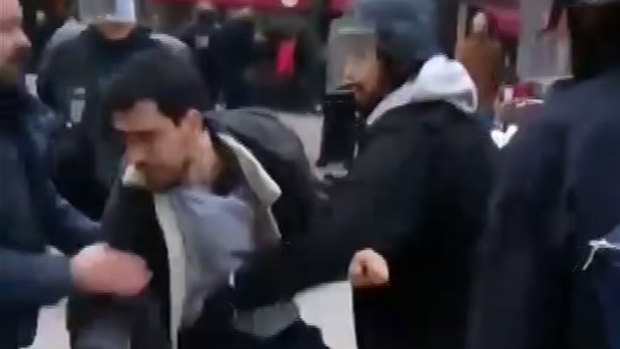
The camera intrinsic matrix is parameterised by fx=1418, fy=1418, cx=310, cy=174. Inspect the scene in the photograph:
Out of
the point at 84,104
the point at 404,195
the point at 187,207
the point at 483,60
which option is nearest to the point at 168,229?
the point at 187,207

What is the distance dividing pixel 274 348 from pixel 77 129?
4.03ft

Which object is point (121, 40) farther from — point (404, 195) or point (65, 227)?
point (404, 195)

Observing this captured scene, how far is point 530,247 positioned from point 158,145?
84 cm

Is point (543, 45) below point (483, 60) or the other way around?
the other way around

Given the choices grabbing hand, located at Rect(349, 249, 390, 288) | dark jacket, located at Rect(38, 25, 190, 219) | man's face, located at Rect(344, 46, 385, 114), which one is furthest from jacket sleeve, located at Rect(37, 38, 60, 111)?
grabbing hand, located at Rect(349, 249, 390, 288)

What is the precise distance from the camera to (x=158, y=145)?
266 cm

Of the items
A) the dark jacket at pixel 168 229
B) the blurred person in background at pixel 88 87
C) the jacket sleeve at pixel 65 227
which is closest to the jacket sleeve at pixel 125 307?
the dark jacket at pixel 168 229

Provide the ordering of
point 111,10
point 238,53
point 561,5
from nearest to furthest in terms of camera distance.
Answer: point 561,5 → point 111,10 → point 238,53

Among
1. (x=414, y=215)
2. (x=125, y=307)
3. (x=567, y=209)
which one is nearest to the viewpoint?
(x=567, y=209)

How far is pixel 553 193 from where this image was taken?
82.9 inches

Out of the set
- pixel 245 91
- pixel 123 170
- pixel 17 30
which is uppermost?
pixel 17 30

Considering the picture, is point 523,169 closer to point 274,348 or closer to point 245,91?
point 274,348

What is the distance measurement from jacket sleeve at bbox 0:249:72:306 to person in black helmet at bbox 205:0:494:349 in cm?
49


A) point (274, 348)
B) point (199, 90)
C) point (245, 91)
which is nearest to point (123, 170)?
point (199, 90)
